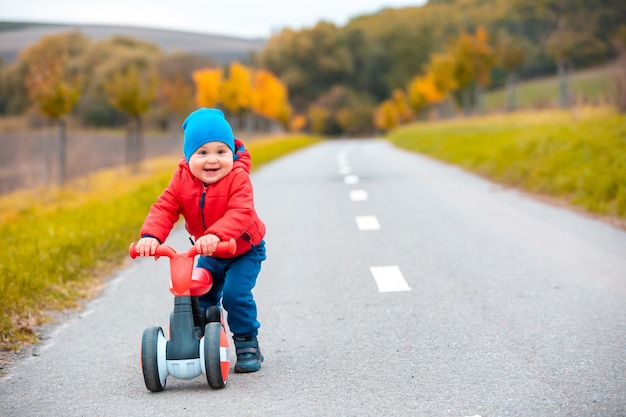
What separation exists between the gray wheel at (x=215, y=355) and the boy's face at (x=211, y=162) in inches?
31.5

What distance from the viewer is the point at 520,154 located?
1658 centimetres

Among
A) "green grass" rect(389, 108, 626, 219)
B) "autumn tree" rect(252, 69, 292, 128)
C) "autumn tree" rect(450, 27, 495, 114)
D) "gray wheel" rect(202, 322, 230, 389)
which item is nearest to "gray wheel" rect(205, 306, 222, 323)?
"gray wheel" rect(202, 322, 230, 389)

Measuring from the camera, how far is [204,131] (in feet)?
14.4

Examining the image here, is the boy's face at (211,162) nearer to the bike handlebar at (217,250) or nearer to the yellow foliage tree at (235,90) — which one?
the bike handlebar at (217,250)

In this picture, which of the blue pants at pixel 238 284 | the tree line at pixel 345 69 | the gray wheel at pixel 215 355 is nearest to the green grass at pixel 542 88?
the tree line at pixel 345 69

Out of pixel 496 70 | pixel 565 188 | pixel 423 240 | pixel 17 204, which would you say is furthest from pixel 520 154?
pixel 496 70

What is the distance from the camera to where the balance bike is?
4148mm

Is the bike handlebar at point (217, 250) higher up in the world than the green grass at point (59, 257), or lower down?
higher up

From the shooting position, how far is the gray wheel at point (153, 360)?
415 centimetres

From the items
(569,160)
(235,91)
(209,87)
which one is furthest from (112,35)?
(209,87)

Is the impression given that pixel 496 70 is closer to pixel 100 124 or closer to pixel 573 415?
pixel 100 124

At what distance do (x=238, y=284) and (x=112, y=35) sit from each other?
12041 millimetres

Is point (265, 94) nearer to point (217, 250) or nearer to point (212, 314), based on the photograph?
point (212, 314)

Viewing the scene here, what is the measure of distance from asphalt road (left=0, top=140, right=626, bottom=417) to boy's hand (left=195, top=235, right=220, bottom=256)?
2.45ft
